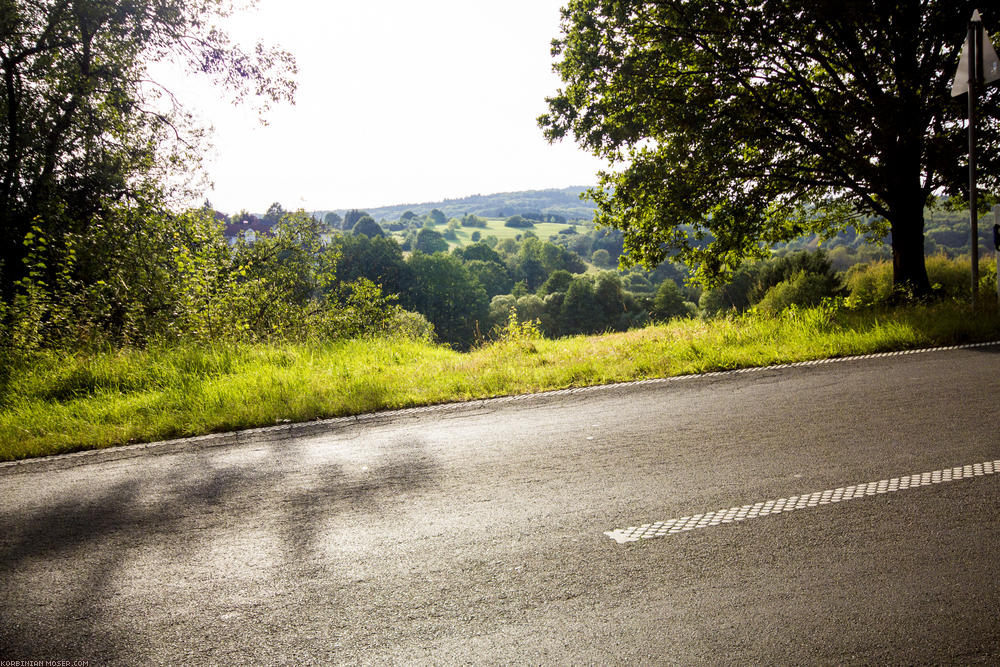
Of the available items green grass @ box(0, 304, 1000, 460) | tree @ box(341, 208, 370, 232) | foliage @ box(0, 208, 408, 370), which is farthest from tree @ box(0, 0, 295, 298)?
tree @ box(341, 208, 370, 232)

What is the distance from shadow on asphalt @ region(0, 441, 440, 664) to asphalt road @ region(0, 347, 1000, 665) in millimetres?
16

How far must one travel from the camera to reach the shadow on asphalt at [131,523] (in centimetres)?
262

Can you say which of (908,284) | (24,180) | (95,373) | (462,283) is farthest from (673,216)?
(462,283)

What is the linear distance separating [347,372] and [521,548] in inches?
195

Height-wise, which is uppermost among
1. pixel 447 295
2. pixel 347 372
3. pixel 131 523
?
pixel 347 372

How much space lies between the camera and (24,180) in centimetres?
1310

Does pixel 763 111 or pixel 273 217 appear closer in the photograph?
pixel 763 111

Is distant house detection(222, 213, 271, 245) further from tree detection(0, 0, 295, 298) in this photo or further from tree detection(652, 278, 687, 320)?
tree detection(652, 278, 687, 320)

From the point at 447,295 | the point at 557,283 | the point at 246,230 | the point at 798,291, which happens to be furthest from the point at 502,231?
the point at 246,230

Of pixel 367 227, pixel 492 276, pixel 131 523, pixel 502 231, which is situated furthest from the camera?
pixel 502 231

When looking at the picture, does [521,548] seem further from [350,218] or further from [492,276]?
[350,218]

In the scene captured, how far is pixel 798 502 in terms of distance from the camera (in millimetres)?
3381

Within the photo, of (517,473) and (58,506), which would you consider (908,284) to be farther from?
(58,506)

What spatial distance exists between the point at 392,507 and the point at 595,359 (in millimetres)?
4526
